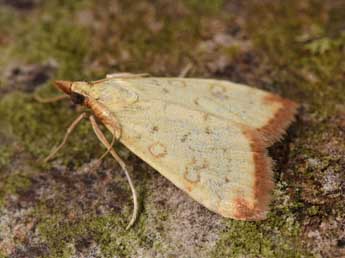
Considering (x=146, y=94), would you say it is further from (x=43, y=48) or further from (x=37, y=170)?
(x=43, y=48)

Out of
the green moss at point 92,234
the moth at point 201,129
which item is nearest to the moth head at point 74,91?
the moth at point 201,129

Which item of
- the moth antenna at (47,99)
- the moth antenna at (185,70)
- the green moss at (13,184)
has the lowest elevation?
the green moss at (13,184)

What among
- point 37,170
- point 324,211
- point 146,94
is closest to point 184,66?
point 146,94

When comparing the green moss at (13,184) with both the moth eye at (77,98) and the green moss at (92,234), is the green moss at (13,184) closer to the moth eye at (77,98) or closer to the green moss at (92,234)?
the green moss at (92,234)

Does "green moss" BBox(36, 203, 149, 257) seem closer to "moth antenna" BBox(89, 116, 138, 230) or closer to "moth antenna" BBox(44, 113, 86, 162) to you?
"moth antenna" BBox(89, 116, 138, 230)

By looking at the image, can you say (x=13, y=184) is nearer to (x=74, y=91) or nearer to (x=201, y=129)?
(x=74, y=91)

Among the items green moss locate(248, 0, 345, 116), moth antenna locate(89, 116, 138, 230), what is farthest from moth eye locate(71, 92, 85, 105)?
green moss locate(248, 0, 345, 116)

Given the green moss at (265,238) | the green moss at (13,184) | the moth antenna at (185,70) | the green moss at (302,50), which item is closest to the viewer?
the green moss at (265,238)
